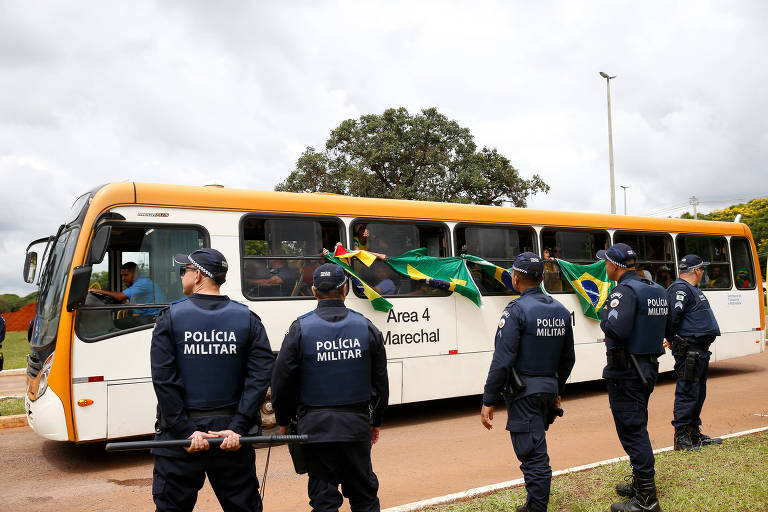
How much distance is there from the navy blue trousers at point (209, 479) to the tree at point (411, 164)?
20.7 meters

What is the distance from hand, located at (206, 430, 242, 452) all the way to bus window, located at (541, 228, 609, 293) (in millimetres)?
6844

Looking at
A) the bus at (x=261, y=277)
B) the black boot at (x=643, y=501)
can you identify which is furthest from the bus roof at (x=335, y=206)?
the black boot at (x=643, y=501)

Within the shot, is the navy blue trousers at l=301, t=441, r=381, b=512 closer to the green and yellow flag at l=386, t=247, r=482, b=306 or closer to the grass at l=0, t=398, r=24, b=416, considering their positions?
the green and yellow flag at l=386, t=247, r=482, b=306

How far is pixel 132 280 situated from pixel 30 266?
191 centimetres

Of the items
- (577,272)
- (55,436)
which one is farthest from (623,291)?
(55,436)

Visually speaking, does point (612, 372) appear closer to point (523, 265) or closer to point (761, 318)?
point (523, 265)

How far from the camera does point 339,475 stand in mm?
3707

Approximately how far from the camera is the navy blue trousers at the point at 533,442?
4164 mm

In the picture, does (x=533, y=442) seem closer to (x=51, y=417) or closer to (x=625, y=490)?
(x=625, y=490)

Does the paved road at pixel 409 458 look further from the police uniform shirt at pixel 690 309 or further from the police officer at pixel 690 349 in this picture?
the police uniform shirt at pixel 690 309

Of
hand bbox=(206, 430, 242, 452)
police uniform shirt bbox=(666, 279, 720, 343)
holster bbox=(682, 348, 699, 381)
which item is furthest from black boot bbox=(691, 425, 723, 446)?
hand bbox=(206, 430, 242, 452)

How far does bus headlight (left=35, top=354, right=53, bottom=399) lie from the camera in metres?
6.12

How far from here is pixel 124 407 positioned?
632 centimetres

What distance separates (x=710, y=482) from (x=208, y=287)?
421 cm
